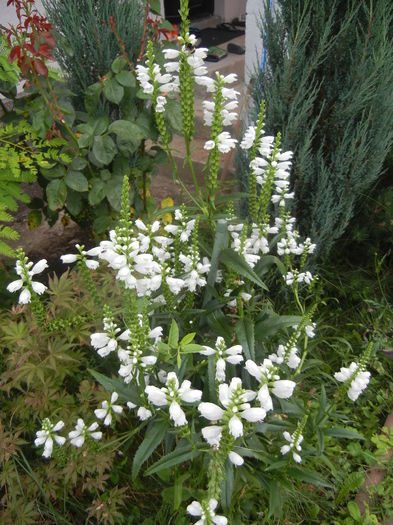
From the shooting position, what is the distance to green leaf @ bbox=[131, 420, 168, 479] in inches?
54.1

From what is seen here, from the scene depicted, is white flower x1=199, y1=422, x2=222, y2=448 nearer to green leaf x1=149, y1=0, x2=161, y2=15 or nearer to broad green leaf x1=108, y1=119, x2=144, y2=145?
broad green leaf x1=108, y1=119, x2=144, y2=145

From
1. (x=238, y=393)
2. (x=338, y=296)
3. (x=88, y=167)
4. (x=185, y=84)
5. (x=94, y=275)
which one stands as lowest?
(x=338, y=296)

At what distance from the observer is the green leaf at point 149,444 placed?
138cm

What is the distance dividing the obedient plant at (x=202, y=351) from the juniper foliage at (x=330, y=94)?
82cm

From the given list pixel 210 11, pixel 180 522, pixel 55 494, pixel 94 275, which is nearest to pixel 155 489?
pixel 180 522

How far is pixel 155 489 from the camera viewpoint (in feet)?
6.45

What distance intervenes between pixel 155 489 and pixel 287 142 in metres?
1.89

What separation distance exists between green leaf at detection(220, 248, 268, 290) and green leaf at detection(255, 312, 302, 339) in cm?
17

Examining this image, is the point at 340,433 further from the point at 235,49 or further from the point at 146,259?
the point at 235,49

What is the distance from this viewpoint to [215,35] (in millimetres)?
6270

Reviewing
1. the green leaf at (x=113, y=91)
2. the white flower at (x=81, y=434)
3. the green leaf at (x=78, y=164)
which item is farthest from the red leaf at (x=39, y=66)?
the white flower at (x=81, y=434)

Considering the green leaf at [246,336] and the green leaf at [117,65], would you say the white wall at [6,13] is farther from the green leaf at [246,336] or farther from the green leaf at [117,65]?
the green leaf at [246,336]

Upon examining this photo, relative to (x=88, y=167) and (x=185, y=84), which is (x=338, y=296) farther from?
(x=185, y=84)

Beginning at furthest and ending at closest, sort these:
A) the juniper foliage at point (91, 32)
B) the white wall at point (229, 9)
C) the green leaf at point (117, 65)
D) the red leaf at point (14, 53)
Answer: the white wall at point (229, 9)
the juniper foliage at point (91, 32)
the green leaf at point (117, 65)
the red leaf at point (14, 53)
